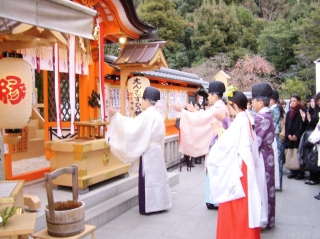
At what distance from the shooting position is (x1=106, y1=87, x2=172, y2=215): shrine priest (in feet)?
19.0

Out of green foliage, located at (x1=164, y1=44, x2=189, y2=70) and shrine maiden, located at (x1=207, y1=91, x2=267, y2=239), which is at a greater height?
green foliage, located at (x1=164, y1=44, x2=189, y2=70)

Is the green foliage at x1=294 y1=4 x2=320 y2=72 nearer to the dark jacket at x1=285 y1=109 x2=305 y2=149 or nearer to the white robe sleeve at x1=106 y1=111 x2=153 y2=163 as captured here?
the dark jacket at x1=285 y1=109 x2=305 y2=149

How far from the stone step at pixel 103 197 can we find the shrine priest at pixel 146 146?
47cm

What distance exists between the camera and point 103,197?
20.8 ft

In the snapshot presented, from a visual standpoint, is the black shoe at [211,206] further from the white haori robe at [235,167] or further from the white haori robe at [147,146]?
the white haori robe at [235,167]

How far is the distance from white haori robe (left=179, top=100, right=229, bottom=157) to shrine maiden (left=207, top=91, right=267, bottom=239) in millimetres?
1452

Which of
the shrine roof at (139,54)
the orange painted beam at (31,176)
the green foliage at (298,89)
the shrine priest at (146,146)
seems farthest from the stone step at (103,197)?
the green foliage at (298,89)

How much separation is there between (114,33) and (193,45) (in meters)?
22.9

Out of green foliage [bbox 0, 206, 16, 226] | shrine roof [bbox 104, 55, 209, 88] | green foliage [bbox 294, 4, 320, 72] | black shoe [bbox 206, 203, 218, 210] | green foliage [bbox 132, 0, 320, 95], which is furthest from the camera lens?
green foliage [bbox 132, 0, 320, 95]

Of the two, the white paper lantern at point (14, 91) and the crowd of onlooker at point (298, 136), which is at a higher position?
the white paper lantern at point (14, 91)

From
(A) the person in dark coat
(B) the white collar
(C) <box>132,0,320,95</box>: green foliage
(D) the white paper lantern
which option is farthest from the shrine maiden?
(C) <box>132,0,320,95</box>: green foliage

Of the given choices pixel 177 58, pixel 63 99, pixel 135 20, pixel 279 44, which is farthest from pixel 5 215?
pixel 279 44

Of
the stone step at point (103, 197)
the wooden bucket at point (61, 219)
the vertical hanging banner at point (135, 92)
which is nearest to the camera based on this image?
the wooden bucket at point (61, 219)

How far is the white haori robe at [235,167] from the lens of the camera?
13.4ft
